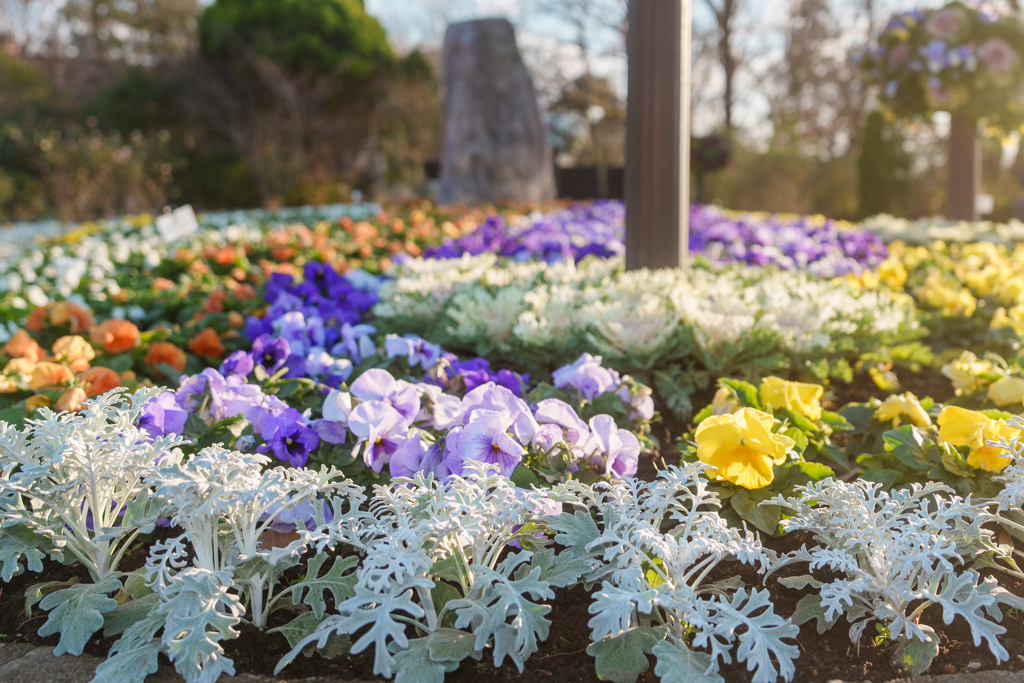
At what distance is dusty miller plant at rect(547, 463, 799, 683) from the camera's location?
1.16m

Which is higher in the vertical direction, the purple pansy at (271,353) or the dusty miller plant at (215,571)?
the purple pansy at (271,353)

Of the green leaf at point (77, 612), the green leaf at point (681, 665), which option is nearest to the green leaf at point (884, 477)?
the green leaf at point (681, 665)

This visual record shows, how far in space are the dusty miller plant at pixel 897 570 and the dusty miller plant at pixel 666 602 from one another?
4.3 inches

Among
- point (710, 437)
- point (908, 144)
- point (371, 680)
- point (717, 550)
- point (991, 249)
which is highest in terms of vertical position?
point (908, 144)

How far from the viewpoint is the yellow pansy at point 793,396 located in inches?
71.6

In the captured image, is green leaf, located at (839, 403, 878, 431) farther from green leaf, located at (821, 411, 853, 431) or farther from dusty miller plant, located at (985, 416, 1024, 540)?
dusty miller plant, located at (985, 416, 1024, 540)

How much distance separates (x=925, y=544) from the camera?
1.23 meters

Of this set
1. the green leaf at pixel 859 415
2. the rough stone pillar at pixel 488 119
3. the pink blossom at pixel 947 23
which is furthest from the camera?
the rough stone pillar at pixel 488 119

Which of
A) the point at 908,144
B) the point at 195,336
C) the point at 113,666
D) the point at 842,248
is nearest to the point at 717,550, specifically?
the point at 113,666

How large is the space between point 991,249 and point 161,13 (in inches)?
826

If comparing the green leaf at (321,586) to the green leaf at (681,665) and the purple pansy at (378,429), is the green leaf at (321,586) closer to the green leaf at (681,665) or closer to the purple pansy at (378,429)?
the purple pansy at (378,429)

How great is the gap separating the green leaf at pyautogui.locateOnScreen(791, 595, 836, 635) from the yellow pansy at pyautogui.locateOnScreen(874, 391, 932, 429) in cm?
68

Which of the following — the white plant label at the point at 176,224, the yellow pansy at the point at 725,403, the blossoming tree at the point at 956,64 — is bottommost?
the yellow pansy at the point at 725,403

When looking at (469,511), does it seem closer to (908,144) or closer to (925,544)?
(925,544)
